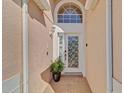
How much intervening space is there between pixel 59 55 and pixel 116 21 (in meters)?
8.45

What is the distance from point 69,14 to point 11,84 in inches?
336

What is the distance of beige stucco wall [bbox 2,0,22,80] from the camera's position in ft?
8.22

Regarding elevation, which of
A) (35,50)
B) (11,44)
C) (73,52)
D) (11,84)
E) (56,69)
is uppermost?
(11,44)

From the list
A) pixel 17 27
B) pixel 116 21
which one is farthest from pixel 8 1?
pixel 116 21

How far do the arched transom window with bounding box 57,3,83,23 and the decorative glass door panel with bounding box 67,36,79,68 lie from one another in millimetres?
952

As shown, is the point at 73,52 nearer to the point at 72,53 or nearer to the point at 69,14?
the point at 72,53

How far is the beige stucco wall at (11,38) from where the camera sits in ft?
8.22

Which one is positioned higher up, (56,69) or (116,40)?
(116,40)

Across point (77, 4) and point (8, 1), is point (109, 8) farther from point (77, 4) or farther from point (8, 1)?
point (77, 4)

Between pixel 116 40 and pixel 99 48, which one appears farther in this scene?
pixel 99 48

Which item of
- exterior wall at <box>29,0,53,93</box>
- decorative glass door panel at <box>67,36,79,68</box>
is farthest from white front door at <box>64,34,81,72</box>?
exterior wall at <box>29,0,53,93</box>

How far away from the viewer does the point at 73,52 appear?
36.7ft

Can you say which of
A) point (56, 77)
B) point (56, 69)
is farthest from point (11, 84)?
point (56, 77)

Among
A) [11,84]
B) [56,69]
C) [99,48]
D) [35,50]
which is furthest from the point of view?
[56,69]
